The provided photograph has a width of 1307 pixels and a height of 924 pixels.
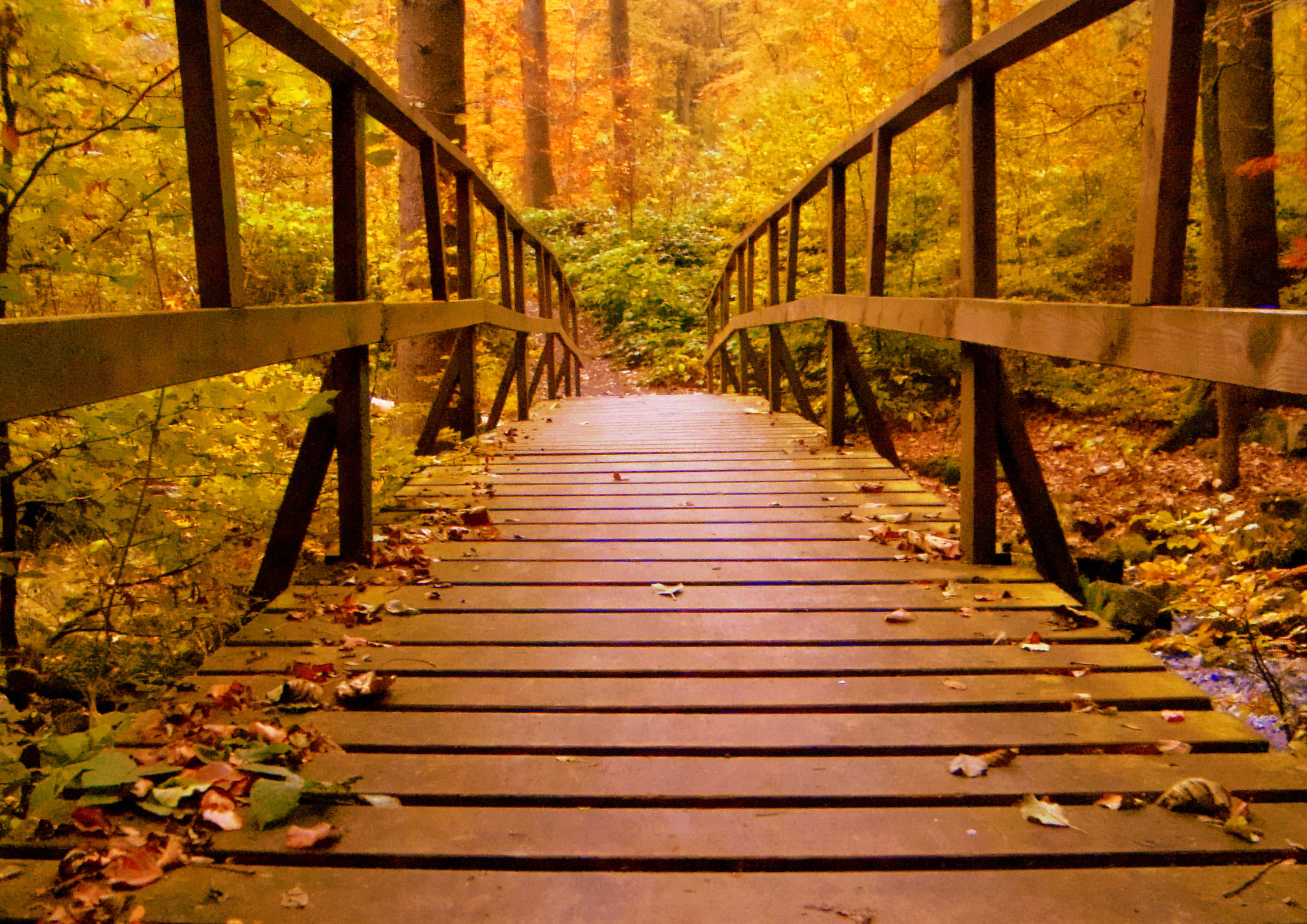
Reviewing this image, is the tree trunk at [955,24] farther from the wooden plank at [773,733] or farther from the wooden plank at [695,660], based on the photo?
the wooden plank at [773,733]

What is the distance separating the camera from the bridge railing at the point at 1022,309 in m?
1.72

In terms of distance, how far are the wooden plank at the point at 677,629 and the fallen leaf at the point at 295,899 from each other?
107 cm

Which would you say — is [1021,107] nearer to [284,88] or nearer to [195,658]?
[284,88]

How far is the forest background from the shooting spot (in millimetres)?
2754

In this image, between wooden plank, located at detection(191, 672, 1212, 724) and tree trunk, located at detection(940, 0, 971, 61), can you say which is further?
tree trunk, located at detection(940, 0, 971, 61)

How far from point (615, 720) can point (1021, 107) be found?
9.13 m

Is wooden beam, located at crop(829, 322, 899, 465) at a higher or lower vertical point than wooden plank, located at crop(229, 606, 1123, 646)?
higher

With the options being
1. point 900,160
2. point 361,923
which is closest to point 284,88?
point 361,923

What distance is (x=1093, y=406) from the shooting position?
10.2 m

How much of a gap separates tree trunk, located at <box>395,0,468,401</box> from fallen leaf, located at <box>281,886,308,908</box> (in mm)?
5703

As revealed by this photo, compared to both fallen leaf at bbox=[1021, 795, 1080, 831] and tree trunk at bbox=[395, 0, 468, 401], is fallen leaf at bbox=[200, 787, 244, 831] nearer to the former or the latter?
fallen leaf at bbox=[1021, 795, 1080, 831]

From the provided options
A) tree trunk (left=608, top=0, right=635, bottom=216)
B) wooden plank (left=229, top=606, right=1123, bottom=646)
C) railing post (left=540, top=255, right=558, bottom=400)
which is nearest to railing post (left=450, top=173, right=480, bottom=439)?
wooden plank (left=229, top=606, right=1123, bottom=646)

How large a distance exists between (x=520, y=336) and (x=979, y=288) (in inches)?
181

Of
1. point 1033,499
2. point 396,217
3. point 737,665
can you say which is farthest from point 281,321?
point 396,217
